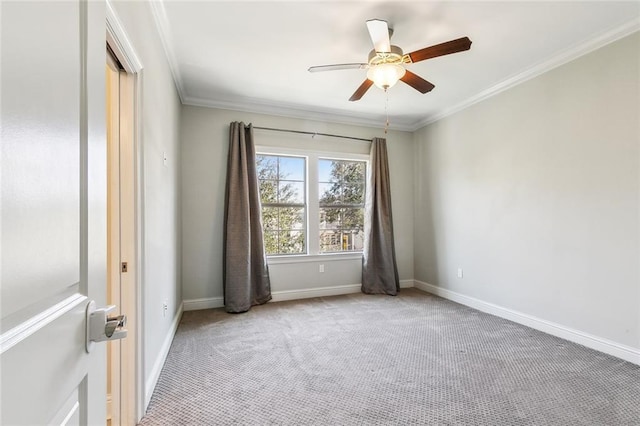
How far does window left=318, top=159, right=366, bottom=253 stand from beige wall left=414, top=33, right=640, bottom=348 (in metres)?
1.23

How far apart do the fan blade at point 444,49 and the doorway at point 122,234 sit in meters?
1.83

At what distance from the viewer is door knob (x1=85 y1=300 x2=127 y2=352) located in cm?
68

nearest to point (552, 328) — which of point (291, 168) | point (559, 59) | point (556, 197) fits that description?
point (556, 197)

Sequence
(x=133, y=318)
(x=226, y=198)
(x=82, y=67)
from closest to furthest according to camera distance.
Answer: (x=82, y=67) < (x=133, y=318) < (x=226, y=198)

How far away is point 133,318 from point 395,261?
3539mm

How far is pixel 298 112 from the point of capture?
163 inches

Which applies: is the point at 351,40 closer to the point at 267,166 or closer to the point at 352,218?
the point at 267,166

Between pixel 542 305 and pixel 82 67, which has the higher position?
pixel 82 67

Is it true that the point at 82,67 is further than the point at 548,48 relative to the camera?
No

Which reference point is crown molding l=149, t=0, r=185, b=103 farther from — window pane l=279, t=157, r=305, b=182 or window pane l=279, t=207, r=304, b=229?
window pane l=279, t=207, r=304, b=229

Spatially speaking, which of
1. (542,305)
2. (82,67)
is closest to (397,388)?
(542,305)

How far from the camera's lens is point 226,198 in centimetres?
378

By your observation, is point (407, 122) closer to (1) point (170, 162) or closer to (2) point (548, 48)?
(2) point (548, 48)

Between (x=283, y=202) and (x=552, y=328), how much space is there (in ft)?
10.7
